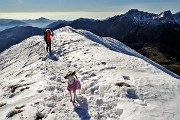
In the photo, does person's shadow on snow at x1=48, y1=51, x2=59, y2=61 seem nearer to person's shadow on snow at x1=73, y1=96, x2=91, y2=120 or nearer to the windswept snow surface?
the windswept snow surface

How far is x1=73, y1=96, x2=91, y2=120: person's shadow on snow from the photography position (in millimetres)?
17547

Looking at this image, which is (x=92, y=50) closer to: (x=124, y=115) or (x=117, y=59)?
(x=117, y=59)

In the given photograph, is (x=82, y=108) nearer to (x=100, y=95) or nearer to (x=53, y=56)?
(x=100, y=95)

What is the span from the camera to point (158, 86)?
21969 millimetres

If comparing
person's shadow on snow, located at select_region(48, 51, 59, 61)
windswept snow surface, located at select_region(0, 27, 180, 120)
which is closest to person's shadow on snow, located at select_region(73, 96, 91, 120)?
windswept snow surface, located at select_region(0, 27, 180, 120)

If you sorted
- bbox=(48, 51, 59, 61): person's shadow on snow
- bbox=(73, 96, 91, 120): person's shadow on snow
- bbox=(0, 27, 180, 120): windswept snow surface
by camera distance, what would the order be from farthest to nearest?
bbox=(48, 51, 59, 61): person's shadow on snow, bbox=(0, 27, 180, 120): windswept snow surface, bbox=(73, 96, 91, 120): person's shadow on snow

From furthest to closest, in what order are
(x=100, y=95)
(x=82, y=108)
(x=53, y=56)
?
(x=53, y=56)
(x=100, y=95)
(x=82, y=108)

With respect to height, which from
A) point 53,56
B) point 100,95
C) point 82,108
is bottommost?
point 82,108

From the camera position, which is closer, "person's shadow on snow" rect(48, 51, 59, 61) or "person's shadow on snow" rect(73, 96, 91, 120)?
"person's shadow on snow" rect(73, 96, 91, 120)

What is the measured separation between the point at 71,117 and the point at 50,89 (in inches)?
233

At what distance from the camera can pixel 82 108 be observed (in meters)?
18.7

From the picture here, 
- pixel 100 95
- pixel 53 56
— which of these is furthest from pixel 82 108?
pixel 53 56

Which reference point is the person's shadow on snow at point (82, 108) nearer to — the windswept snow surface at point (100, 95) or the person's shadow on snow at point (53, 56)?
the windswept snow surface at point (100, 95)

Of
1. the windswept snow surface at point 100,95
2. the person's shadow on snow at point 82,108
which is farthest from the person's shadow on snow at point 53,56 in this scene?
the person's shadow on snow at point 82,108
